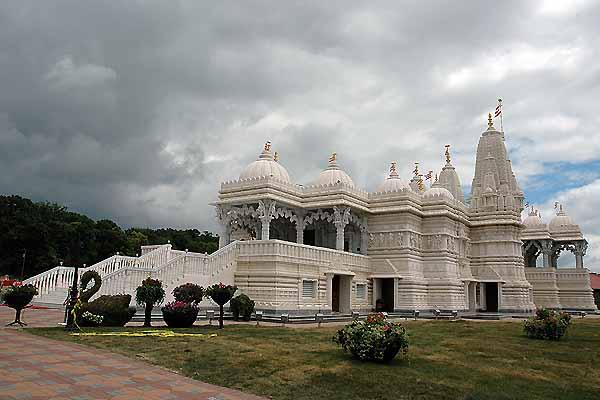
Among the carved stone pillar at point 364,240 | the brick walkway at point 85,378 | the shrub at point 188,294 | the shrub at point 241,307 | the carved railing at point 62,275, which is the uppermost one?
the carved stone pillar at point 364,240

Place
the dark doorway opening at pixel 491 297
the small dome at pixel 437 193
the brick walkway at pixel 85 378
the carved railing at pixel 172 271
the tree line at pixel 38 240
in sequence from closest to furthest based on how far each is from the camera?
the brick walkway at pixel 85 378 → the carved railing at pixel 172 271 → the small dome at pixel 437 193 → the dark doorway opening at pixel 491 297 → the tree line at pixel 38 240

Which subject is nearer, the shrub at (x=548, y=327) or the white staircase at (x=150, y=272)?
the shrub at (x=548, y=327)

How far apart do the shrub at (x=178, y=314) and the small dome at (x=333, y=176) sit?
743 inches

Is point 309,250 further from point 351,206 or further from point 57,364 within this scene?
point 57,364

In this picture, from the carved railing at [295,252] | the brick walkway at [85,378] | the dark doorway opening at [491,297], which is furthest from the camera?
the dark doorway opening at [491,297]

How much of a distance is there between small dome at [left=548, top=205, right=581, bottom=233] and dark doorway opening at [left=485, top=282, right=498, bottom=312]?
604 inches

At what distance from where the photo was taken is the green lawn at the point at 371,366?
995 centimetres

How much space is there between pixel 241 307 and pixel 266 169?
12.0 meters

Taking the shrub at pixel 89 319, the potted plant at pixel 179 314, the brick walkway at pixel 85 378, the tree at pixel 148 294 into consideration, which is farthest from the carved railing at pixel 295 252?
the brick walkway at pixel 85 378

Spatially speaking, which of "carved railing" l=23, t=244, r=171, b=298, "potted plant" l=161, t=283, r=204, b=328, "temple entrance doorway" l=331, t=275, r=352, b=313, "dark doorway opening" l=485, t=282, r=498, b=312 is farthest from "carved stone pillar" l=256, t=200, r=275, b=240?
"dark doorway opening" l=485, t=282, r=498, b=312

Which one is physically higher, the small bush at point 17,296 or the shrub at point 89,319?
the small bush at point 17,296

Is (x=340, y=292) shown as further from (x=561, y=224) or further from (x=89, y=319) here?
(x=561, y=224)

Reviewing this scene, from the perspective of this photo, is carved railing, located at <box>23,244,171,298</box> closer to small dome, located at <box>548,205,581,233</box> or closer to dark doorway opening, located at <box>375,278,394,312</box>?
dark doorway opening, located at <box>375,278,394,312</box>

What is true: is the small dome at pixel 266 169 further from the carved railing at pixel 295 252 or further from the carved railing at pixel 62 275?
the carved railing at pixel 62 275
